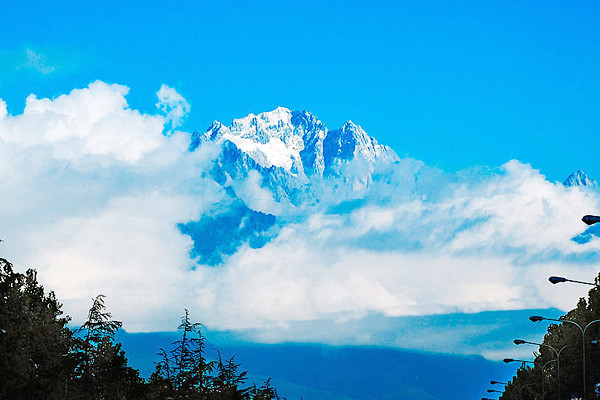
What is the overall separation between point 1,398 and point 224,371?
1459 inches

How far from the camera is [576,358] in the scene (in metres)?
120

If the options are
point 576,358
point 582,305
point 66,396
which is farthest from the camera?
point 582,305

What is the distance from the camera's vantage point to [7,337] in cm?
3512

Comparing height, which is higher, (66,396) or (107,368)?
(107,368)

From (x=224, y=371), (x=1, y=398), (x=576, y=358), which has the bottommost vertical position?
(x=1, y=398)

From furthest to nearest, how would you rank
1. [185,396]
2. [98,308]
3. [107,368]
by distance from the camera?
[185,396]
[107,368]
[98,308]

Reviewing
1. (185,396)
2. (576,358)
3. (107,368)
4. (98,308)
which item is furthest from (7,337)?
(576,358)

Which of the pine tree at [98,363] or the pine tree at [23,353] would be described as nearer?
the pine tree at [23,353]

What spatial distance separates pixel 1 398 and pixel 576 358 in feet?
316

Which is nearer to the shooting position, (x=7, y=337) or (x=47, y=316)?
(x=7, y=337)

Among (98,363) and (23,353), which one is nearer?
(23,353)

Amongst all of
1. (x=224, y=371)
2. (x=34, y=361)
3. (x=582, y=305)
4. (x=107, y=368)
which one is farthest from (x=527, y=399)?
(x=34, y=361)

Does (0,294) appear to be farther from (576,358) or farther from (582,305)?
(582,305)

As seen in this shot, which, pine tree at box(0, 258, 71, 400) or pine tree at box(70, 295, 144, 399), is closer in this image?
pine tree at box(0, 258, 71, 400)
